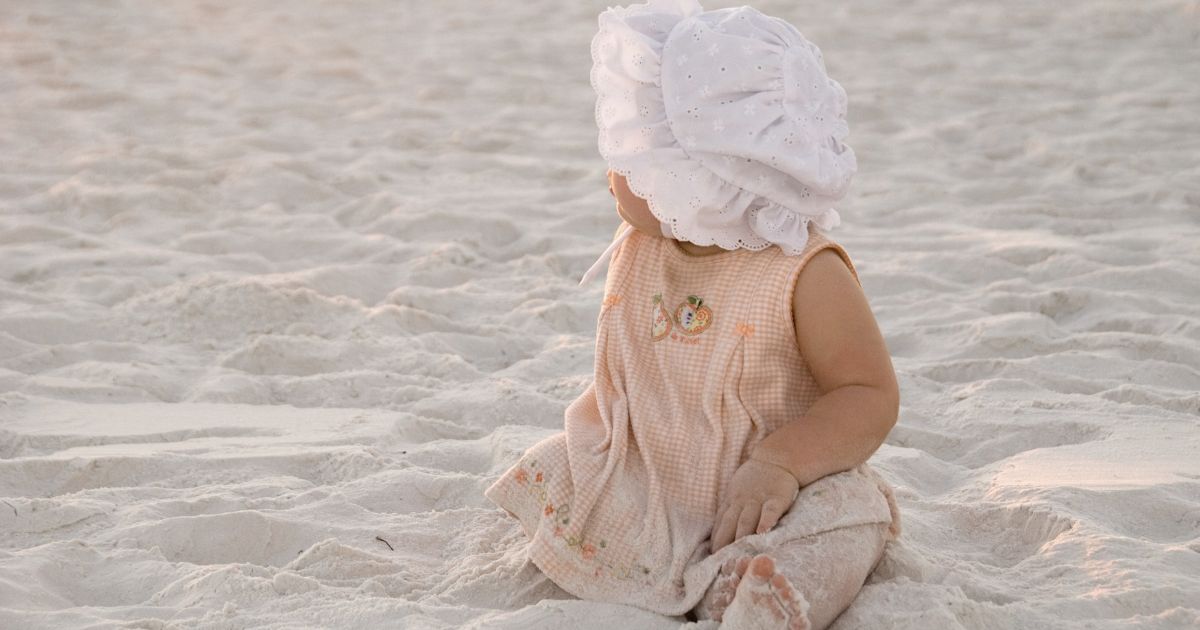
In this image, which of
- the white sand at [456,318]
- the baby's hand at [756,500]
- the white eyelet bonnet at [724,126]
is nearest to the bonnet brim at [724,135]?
the white eyelet bonnet at [724,126]

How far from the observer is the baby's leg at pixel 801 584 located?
1.85 metres

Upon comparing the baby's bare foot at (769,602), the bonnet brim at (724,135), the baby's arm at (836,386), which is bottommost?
the baby's bare foot at (769,602)

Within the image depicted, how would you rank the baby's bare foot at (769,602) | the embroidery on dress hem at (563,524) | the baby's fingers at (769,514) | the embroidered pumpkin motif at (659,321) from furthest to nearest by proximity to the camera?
1. the embroidered pumpkin motif at (659,321)
2. the embroidery on dress hem at (563,524)
3. the baby's fingers at (769,514)
4. the baby's bare foot at (769,602)

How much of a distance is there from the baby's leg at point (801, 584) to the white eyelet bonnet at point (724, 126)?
1.55 feet

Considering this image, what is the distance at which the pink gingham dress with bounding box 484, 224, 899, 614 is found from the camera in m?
2.14

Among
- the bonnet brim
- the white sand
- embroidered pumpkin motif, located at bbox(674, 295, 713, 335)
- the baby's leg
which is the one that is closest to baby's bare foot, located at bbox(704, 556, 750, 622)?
the baby's leg

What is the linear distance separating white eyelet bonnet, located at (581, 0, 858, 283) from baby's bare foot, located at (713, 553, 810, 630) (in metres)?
0.56

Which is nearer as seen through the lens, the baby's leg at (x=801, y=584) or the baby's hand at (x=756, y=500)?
the baby's leg at (x=801, y=584)

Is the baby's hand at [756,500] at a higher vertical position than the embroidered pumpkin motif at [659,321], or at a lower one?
lower

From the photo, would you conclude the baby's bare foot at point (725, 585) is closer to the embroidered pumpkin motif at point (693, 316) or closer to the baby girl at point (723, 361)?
the baby girl at point (723, 361)

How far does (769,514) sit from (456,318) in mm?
1976

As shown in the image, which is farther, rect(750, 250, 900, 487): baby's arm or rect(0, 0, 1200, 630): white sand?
rect(0, 0, 1200, 630): white sand

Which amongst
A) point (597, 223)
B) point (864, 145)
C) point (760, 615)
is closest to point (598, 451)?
point (760, 615)

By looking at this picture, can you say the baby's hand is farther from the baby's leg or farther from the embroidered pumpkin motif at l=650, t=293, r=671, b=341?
the embroidered pumpkin motif at l=650, t=293, r=671, b=341
